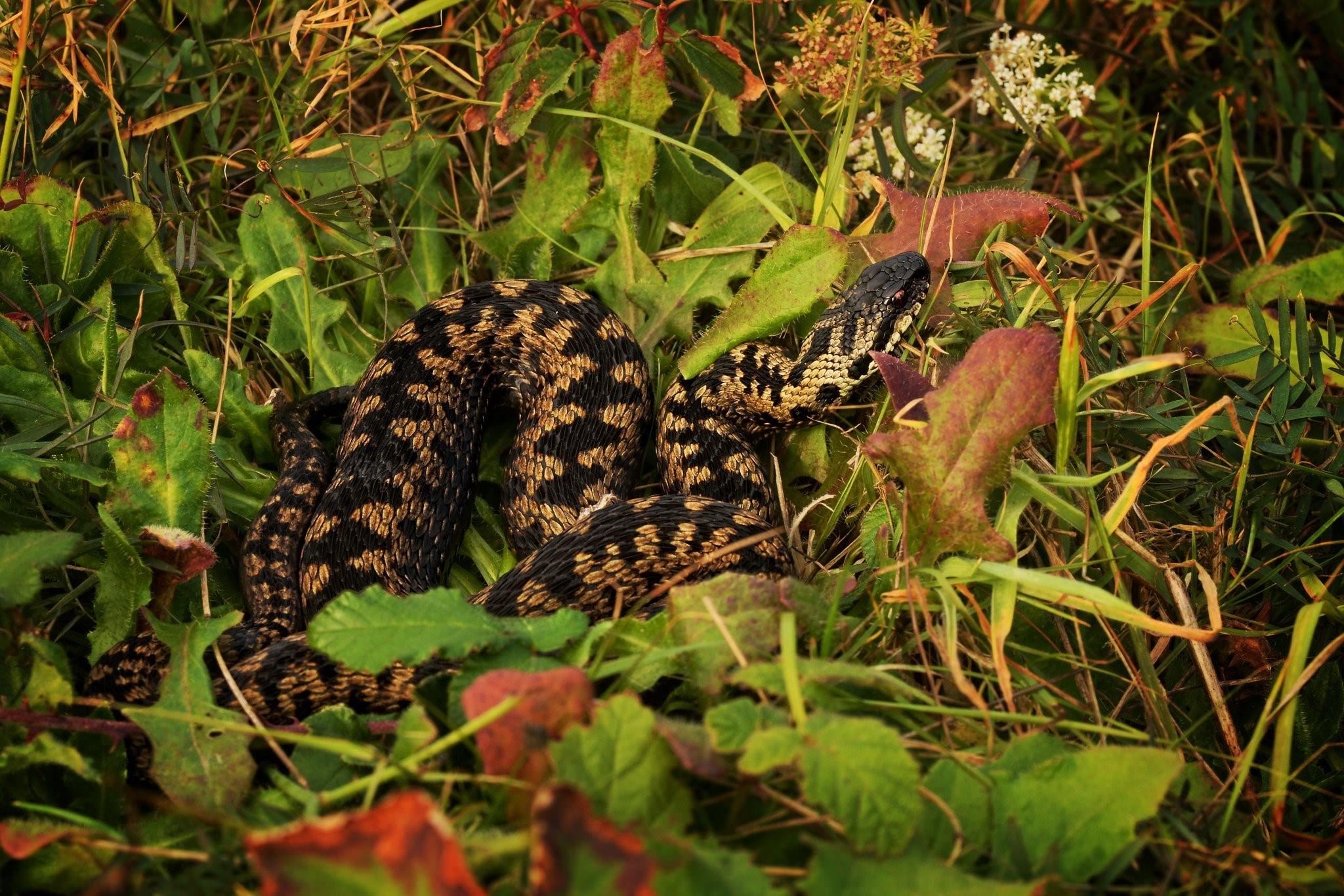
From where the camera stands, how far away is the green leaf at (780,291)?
3.89 meters

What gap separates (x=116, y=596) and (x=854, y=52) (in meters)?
3.22

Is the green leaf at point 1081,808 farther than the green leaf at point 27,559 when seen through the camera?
No

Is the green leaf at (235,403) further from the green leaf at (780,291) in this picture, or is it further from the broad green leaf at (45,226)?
the green leaf at (780,291)

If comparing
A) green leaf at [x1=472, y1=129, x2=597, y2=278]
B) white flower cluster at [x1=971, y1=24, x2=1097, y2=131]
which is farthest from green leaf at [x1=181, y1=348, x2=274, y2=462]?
white flower cluster at [x1=971, y1=24, x2=1097, y2=131]

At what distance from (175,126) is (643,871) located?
4.16 meters

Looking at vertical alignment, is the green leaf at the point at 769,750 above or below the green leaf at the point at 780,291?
below

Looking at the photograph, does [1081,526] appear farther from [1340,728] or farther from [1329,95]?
[1329,95]

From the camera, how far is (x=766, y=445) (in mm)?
4566

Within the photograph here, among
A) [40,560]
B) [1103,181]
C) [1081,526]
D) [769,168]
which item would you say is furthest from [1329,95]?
[40,560]

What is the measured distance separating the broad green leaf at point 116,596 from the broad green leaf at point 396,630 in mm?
885

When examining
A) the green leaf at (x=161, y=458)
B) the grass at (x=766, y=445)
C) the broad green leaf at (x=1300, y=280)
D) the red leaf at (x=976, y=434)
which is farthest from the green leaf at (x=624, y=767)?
the broad green leaf at (x=1300, y=280)

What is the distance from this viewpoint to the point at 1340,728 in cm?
333

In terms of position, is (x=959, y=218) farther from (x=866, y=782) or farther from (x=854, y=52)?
(x=866, y=782)

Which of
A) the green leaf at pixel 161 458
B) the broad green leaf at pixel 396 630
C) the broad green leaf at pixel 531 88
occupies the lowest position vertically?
the broad green leaf at pixel 396 630
